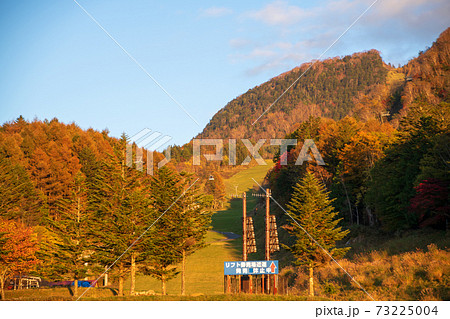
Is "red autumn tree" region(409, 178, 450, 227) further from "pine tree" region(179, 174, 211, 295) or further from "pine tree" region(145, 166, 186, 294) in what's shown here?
"pine tree" region(145, 166, 186, 294)

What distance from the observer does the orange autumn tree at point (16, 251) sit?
49.9 metres

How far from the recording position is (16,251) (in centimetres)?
5166

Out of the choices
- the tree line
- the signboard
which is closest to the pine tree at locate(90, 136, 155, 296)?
the tree line

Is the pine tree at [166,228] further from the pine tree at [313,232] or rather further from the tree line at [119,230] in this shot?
the pine tree at [313,232]

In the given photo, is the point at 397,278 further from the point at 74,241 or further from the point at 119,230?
the point at 74,241

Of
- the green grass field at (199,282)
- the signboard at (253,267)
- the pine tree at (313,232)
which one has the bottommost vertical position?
the green grass field at (199,282)

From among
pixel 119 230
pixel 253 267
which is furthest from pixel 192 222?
pixel 253 267

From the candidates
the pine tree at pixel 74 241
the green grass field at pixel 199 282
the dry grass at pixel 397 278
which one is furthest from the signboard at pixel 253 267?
the pine tree at pixel 74 241

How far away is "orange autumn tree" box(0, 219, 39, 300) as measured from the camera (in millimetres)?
49906

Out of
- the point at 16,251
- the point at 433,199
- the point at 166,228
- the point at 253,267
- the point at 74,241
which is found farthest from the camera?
the point at 16,251

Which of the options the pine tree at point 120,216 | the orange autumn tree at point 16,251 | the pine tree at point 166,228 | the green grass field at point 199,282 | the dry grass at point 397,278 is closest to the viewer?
the dry grass at point 397,278

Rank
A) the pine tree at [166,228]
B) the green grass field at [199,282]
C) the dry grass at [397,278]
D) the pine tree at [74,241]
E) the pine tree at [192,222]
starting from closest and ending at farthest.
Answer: the dry grass at [397,278], the green grass field at [199,282], the pine tree at [74,241], the pine tree at [166,228], the pine tree at [192,222]

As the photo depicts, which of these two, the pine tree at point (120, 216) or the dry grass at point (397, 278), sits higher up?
the pine tree at point (120, 216)

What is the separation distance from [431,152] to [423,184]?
6050 millimetres
